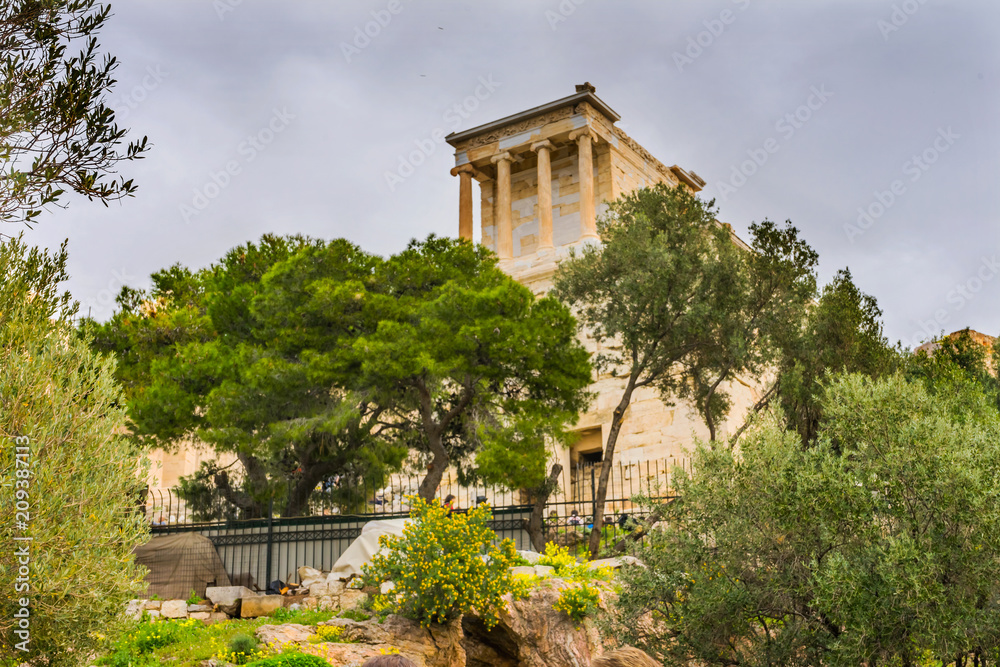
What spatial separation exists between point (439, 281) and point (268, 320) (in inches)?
144

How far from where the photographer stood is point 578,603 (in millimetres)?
12648

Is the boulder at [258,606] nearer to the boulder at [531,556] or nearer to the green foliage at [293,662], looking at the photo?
the boulder at [531,556]

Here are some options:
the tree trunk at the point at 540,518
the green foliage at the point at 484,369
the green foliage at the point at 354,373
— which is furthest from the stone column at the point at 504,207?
the tree trunk at the point at 540,518

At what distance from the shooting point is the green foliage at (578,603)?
12648 millimetres

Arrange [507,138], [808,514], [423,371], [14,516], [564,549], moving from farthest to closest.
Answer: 1. [507,138]
2. [423,371]
3. [564,549]
4. [808,514]
5. [14,516]

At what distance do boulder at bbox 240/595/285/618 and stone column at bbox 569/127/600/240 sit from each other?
18559mm

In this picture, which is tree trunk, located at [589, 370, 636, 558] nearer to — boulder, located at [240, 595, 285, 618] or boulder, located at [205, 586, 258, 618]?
boulder, located at [240, 595, 285, 618]

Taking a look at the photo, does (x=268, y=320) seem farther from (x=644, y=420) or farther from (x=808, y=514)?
(x=808, y=514)

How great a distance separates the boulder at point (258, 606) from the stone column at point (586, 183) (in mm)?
18559

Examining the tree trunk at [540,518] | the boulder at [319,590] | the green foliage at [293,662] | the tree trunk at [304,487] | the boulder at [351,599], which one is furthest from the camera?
the tree trunk at [304,487]

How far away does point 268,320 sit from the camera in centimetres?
1925

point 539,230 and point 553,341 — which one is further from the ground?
point 539,230

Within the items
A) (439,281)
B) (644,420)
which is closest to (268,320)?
(439,281)

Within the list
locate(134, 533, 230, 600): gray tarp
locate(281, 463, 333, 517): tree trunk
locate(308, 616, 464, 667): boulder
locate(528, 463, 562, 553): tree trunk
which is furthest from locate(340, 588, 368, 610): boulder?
locate(281, 463, 333, 517): tree trunk
